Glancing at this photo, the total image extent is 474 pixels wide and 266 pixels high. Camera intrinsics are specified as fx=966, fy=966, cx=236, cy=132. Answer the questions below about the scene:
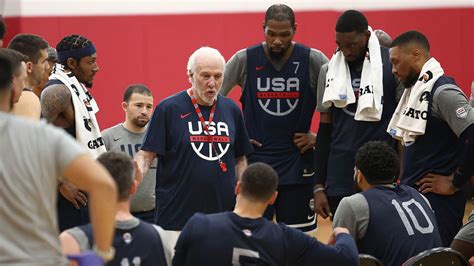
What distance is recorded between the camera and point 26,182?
3174mm

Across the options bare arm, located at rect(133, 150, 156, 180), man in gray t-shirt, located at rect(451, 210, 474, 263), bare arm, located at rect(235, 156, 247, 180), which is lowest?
man in gray t-shirt, located at rect(451, 210, 474, 263)

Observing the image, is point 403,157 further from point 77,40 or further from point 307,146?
point 77,40

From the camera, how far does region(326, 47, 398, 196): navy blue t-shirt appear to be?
645cm

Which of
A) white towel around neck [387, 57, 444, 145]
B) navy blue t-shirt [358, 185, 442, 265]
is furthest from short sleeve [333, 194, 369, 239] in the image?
white towel around neck [387, 57, 444, 145]

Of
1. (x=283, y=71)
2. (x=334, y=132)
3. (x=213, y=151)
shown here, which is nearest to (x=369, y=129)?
(x=334, y=132)

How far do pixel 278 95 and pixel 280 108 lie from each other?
0.09 m

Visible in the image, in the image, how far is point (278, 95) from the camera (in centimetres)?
667

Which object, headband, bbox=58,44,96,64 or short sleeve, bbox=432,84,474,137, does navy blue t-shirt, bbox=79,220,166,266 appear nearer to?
short sleeve, bbox=432,84,474,137

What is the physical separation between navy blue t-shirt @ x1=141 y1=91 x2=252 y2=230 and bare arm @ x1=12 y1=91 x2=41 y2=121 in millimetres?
779

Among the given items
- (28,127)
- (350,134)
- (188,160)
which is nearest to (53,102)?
(188,160)

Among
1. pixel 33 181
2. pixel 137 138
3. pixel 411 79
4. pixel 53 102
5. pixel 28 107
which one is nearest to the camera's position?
pixel 33 181

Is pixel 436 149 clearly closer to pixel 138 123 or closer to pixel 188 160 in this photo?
pixel 188 160

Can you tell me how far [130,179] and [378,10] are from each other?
7143 mm

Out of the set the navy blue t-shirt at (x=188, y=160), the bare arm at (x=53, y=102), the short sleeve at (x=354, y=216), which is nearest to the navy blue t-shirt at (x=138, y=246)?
the short sleeve at (x=354, y=216)
